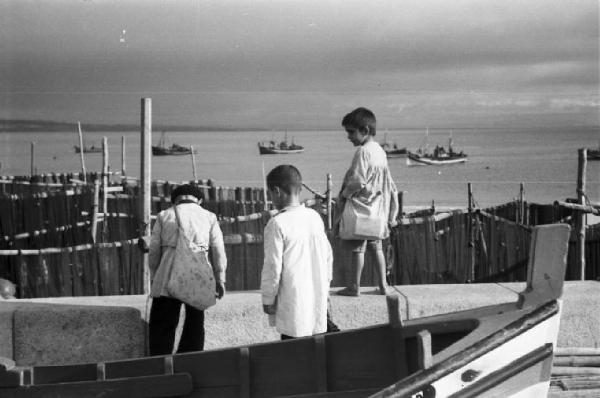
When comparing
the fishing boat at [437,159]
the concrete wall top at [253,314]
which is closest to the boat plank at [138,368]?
the concrete wall top at [253,314]

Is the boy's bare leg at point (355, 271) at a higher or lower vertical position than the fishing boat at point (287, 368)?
higher

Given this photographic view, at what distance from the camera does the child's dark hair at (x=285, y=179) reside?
17.9 feet

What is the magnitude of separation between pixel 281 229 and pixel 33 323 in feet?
7.38

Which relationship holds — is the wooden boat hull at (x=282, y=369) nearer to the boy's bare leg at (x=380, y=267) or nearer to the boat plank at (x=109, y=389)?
the boat plank at (x=109, y=389)

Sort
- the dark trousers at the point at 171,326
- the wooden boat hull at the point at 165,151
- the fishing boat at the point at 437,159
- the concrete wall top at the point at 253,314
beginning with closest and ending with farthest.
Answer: the dark trousers at the point at 171,326, the concrete wall top at the point at 253,314, the fishing boat at the point at 437,159, the wooden boat hull at the point at 165,151

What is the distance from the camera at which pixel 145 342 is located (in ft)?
22.4

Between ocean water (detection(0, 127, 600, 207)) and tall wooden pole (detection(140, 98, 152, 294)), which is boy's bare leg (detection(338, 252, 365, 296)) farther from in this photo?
ocean water (detection(0, 127, 600, 207))

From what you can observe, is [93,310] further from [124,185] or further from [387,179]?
[124,185]

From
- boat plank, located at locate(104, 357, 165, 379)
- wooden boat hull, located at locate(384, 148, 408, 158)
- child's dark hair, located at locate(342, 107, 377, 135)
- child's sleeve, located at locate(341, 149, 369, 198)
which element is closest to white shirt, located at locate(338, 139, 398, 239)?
child's sleeve, located at locate(341, 149, 369, 198)

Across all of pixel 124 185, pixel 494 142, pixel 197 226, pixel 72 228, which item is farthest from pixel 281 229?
pixel 494 142

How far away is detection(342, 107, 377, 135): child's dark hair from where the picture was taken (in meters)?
6.79

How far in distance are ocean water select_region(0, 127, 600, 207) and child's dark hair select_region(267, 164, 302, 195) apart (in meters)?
51.8

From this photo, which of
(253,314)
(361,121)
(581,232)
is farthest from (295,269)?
(581,232)

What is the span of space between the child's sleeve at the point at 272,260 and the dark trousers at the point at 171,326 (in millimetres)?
1045
